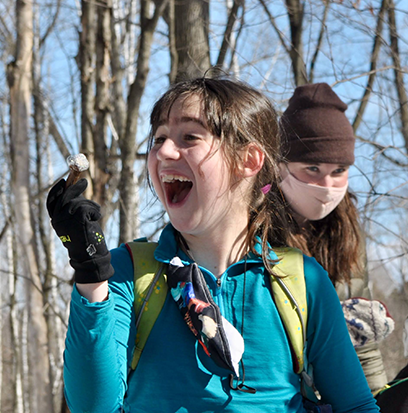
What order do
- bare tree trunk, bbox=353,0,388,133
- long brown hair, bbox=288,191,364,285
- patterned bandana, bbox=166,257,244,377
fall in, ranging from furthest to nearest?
bare tree trunk, bbox=353,0,388,133 < long brown hair, bbox=288,191,364,285 < patterned bandana, bbox=166,257,244,377

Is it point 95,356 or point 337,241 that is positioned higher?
point 337,241

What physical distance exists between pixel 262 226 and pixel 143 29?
10.9 feet

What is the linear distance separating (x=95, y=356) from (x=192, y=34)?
3.02 m

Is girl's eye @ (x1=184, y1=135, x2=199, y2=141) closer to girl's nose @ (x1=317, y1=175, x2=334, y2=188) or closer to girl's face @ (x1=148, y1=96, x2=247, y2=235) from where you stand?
girl's face @ (x1=148, y1=96, x2=247, y2=235)

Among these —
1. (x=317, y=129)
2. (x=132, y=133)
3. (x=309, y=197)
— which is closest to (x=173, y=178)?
(x=309, y=197)

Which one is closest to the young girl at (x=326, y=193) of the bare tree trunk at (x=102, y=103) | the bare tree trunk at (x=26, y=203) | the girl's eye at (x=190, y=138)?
the girl's eye at (x=190, y=138)

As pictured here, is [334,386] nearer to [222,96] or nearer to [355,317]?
[355,317]

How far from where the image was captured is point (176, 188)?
156 centimetres

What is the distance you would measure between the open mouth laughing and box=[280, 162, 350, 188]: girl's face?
0.89 metres

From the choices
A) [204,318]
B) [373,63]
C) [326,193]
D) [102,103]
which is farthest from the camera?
[102,103]

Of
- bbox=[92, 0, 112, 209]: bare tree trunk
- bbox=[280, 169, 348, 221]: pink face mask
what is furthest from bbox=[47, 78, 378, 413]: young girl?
bbox=[92, 0, 112, 209]: bare tree trunk

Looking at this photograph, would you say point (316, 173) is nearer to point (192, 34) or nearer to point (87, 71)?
point (192, 34)

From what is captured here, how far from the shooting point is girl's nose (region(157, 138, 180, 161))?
1.43 metres

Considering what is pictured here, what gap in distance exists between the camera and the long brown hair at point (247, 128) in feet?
4.98
